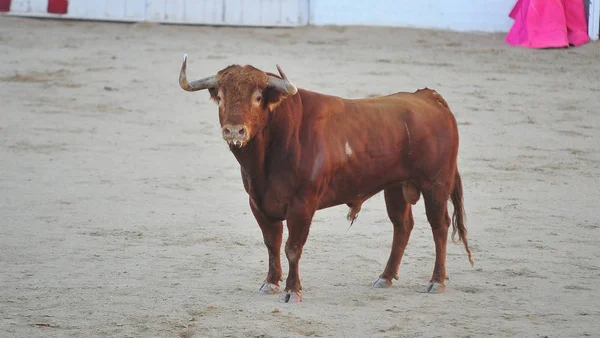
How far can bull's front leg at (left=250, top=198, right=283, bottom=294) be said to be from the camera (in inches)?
253

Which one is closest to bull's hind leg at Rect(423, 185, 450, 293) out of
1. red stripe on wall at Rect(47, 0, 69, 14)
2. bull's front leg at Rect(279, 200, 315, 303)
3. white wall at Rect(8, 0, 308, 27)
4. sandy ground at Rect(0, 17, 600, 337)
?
sandy ground at Rect(0, 17, 600, 337)

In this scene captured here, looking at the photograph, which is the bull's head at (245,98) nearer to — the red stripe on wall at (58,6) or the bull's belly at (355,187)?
the bull's belly at (355,187)

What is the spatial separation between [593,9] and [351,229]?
737 centimetres

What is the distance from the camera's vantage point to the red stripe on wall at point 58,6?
1522 cm

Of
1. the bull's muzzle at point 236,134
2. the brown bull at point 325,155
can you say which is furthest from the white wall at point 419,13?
the bull's muzzle at point 236,134

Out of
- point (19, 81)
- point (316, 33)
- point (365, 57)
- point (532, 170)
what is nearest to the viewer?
point (532, 170)

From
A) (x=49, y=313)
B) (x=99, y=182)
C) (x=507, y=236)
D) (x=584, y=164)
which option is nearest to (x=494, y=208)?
(x=507, y=236)

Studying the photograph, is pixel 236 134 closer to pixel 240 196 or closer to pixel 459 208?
pixel 459 208

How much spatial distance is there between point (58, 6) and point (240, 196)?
23.5 ft

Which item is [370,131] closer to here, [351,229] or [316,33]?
[351,229]

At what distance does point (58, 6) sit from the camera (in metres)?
15.2

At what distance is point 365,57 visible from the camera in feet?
46.1

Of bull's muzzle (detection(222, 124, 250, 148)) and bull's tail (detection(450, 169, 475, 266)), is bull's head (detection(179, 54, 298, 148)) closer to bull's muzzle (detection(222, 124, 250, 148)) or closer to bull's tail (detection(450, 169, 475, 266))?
bull's muzzle (detection(222, 124, 250, 148))

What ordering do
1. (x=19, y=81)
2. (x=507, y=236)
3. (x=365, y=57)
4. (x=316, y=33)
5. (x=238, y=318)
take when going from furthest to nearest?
(x=316, y=33)
(x=365, y=57)
(x=19, y=81)
(x=507, y=236)
(x=238, y=318)
